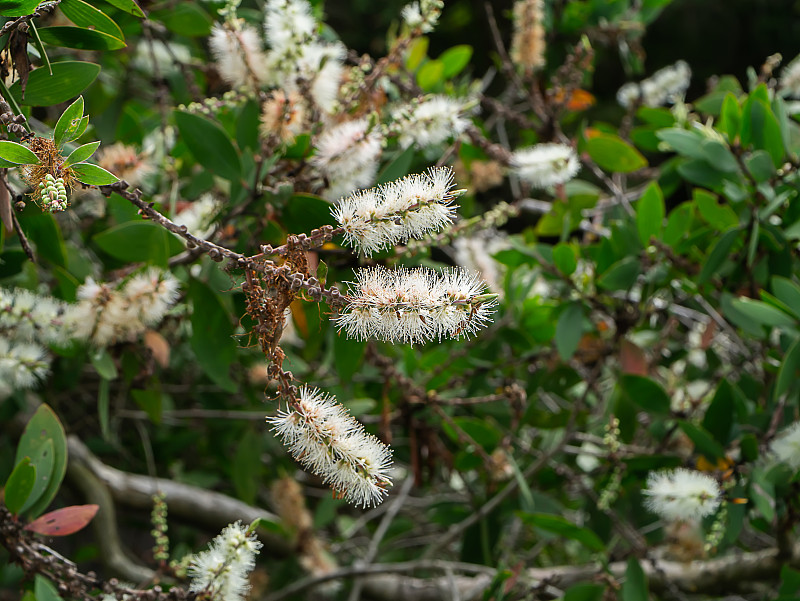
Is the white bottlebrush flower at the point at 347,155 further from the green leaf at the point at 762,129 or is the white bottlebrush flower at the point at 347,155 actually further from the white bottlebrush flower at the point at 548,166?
the green leaf at the point at 762,129

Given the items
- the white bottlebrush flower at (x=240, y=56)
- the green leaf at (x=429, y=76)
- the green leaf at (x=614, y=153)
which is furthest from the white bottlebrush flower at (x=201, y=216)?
the green leaf at (x=614, y=153)

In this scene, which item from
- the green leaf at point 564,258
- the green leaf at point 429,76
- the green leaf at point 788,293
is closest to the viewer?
the green leaf at point 788,293

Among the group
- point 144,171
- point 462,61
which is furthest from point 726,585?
point 144,171

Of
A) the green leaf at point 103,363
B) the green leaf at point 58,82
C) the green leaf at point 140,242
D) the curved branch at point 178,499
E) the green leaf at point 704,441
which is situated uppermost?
the green leaf at point 58,82

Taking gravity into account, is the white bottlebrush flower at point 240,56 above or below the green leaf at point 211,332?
above

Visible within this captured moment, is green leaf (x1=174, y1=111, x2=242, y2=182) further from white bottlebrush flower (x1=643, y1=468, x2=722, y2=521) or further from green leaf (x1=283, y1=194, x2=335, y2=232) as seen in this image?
white bottlebrush flower (x1=643, y1=468, x2=722, y2=521)

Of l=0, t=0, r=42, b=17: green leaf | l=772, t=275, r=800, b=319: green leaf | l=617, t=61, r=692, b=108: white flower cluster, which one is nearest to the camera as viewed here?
l=0, t=0, r=42, b=17: green leaf

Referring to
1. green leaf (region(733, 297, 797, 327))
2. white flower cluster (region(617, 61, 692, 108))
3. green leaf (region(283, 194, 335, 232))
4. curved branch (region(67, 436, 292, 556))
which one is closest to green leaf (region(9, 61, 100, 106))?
green leaf (region(283, 194, 335, 232))
